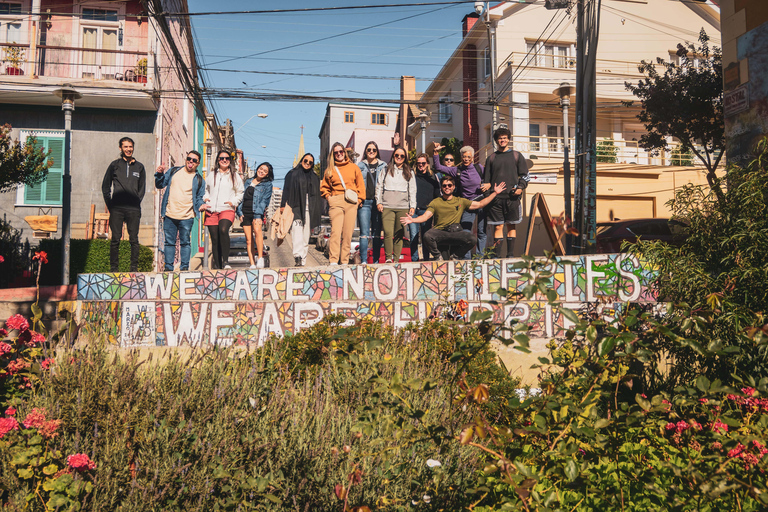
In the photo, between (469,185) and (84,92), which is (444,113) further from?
(469,185)

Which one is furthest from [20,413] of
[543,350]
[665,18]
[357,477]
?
[665,18]

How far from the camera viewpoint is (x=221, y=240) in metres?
10.6

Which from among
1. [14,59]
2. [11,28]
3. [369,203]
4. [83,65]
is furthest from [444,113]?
[369,203]

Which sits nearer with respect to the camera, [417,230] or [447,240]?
[447,240]

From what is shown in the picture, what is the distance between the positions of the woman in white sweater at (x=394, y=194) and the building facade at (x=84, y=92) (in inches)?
420

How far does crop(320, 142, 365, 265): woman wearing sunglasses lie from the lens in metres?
10.2

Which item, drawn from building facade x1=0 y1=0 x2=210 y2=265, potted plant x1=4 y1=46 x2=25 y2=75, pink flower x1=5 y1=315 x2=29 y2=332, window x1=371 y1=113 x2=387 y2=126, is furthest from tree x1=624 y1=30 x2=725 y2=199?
window x1=371 y1=113 x2=387 y2=126

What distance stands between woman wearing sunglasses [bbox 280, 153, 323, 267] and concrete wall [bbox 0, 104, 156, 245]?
11163 millimetres

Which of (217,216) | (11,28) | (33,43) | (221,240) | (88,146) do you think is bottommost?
(221,240)

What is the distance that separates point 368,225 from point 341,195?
75 centimetres

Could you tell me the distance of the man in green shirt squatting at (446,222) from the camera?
10.2 meters

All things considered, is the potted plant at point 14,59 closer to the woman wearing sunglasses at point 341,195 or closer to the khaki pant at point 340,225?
the woman wearing sunglasses at point 341,195

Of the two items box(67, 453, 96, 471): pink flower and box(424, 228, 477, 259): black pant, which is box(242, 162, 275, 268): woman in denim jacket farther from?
box(67, 453, 96, 471): pink flower

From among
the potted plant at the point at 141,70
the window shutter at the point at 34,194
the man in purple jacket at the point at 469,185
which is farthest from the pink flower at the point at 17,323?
the potted plant at the point at 141,70
